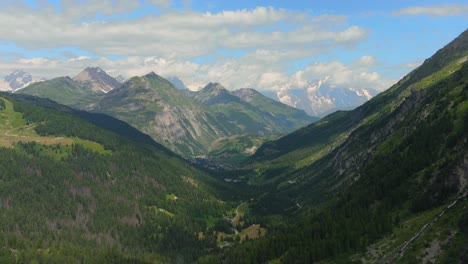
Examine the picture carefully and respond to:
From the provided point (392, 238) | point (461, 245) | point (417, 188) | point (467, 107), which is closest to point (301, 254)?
point (392, 238)

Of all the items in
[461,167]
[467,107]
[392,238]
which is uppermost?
[467,107]

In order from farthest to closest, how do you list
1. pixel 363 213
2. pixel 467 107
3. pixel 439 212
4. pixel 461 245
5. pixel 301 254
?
pixel 467 107 → pixel 363 213 → pixel 301 254 → pixel 439 212 → pixel 461 245

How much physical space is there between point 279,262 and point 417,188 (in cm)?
6224

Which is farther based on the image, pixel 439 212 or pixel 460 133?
pixel 460 133

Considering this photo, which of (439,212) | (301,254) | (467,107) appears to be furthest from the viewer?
(467,107)

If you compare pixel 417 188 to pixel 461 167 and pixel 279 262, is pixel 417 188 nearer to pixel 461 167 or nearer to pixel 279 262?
pixel 461 167

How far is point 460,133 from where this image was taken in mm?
173125

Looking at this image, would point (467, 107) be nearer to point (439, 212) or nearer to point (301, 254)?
point (439, 212)

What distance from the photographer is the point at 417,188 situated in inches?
6516

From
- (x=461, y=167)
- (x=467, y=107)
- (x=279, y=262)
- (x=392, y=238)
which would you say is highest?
(x=467, y=107)

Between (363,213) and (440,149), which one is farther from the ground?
(440,149)

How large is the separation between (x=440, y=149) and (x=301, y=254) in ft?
245

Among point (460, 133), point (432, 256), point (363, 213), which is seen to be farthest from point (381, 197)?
point (432, 256)

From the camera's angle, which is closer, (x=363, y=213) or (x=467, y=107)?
(x=363, y=213)
